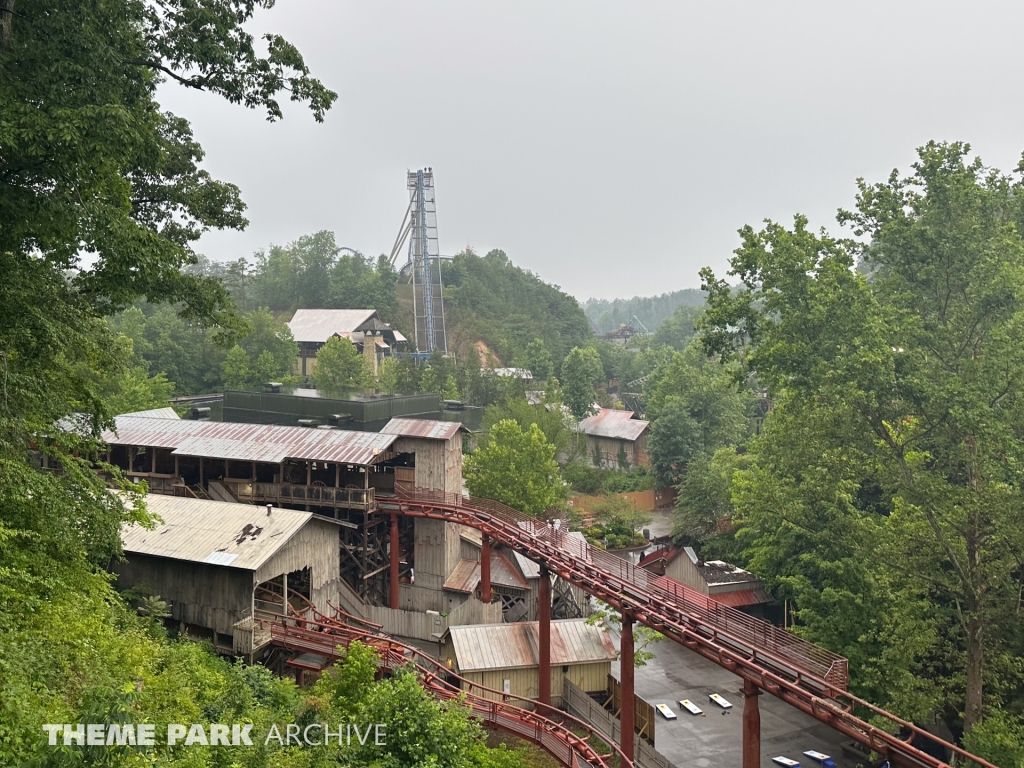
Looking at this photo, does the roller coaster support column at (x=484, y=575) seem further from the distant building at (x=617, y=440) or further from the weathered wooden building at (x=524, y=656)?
the distant building at (x=617, y=440)

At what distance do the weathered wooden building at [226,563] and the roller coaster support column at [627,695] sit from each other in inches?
404

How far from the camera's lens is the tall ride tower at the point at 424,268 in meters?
96.5

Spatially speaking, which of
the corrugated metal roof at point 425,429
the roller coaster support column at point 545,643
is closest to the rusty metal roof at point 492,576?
the corrugated metal roof at point 425,429

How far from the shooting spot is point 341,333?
8075cm

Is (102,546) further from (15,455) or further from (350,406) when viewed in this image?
(350,406)

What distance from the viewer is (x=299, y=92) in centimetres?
1675

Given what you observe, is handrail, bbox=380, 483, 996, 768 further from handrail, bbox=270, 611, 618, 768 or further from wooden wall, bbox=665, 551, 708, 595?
wooden wall, bbox=665, 551, 708, 595

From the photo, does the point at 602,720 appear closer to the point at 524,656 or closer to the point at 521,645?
the point at 524,656

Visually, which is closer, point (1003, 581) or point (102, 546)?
point (102, 546)

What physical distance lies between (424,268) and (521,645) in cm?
8070

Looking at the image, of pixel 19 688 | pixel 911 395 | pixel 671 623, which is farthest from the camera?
pixel 911 395

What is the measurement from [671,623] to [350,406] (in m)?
24.2

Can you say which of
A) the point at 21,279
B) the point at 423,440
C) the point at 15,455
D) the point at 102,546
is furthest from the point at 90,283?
A: the point at 423,440


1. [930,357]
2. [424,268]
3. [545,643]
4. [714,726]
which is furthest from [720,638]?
[424,268]
